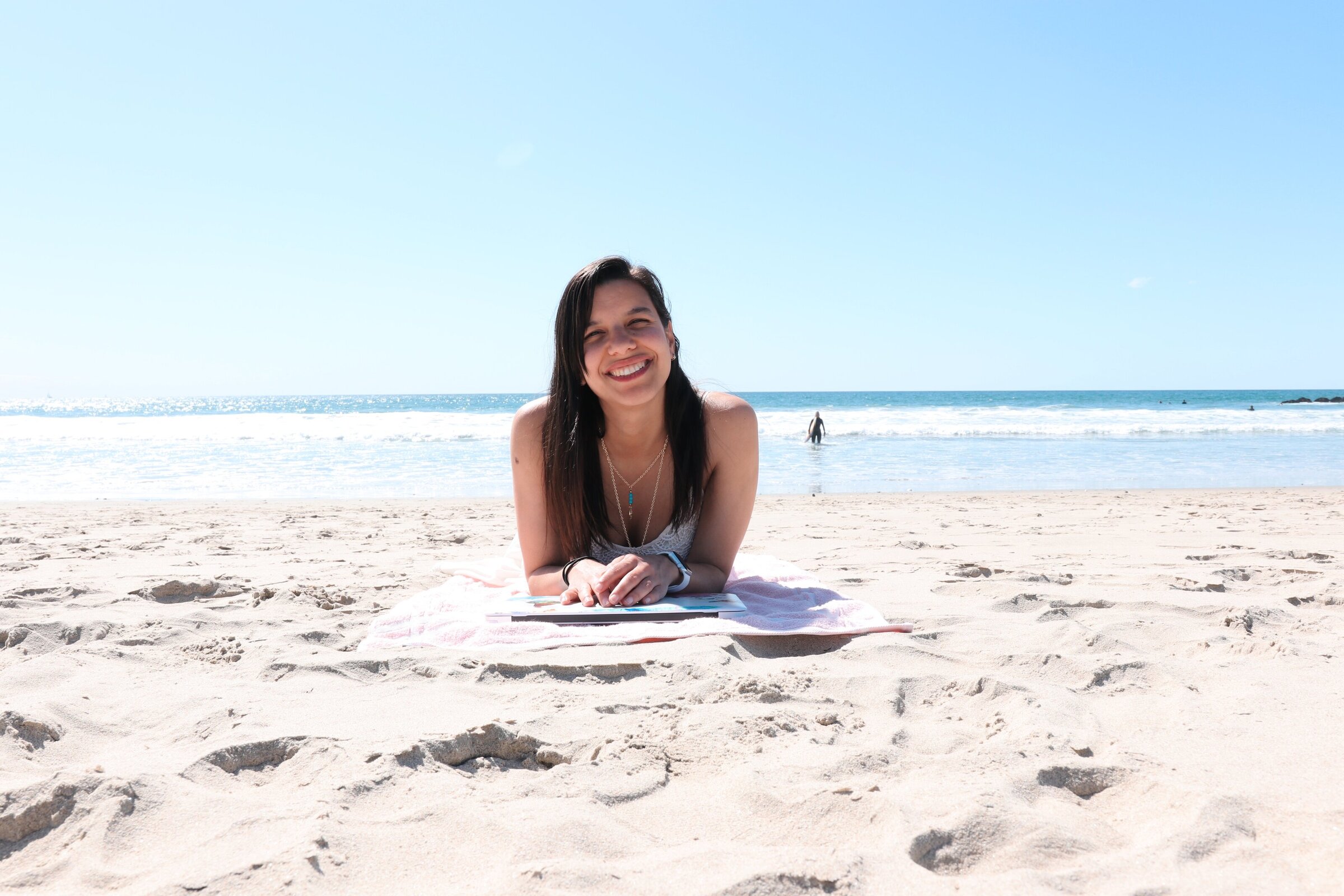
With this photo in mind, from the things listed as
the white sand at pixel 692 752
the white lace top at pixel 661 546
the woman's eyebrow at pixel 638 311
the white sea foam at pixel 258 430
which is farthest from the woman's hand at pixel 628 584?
the white sea foam at pixel 258 430

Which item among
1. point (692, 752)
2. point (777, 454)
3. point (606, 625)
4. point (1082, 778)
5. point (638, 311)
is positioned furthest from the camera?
point (777, 454)

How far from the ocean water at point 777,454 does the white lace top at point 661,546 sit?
7328 millimetres

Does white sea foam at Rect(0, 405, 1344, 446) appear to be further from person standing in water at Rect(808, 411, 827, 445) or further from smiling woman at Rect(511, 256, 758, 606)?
smiling woman at Rect(511, 256, 758, 606)

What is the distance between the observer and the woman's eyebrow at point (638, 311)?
3182 millimetres

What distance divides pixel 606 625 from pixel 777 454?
551 inches

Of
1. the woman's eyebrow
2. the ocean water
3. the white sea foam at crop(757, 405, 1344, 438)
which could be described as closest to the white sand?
the woman's eyebrow

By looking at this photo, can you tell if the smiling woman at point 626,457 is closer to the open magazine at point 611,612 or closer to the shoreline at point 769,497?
the open magazine at point 611,612

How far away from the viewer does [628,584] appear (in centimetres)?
307

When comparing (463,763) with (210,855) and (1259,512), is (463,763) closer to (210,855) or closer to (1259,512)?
(210,855)

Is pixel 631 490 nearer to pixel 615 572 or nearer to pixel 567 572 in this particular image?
pixel 567 572

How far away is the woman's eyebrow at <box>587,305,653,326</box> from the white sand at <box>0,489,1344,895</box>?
4.09 feet

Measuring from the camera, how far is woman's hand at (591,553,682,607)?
3.07 metres

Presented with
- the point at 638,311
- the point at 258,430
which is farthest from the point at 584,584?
the point at 258,430

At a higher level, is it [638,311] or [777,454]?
[638,311]
